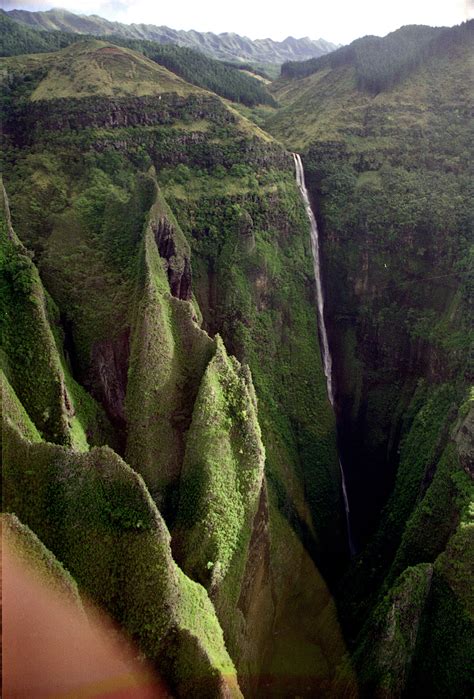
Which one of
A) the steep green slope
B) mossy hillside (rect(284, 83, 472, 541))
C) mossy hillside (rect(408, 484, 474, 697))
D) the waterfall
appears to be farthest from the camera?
the waterfall

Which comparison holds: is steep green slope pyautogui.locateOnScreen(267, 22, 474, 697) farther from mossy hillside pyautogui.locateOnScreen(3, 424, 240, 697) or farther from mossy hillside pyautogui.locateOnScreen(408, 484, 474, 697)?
mossy hillside pyautogui.locateOnScreen(3, 424, 240, 697)

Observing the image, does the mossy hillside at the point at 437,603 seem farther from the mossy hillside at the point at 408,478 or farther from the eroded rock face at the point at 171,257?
the eroded rock face at the point at 171,257

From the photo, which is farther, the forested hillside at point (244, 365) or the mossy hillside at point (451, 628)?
the mossy hillside at point (451, 628)

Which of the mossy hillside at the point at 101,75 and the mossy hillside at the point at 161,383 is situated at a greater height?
the mossy hillside at the point at 101,75

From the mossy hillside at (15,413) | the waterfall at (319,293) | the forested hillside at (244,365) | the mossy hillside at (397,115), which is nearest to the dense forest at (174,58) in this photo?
the forested hillside at (244,365)

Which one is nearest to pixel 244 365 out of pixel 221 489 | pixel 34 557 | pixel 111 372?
pixel 111 372

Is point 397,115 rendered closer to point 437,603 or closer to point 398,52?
point 398,52

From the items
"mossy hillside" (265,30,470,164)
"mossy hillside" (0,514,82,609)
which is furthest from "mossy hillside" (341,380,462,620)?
"mossy hillside" (265,30,470,164)
